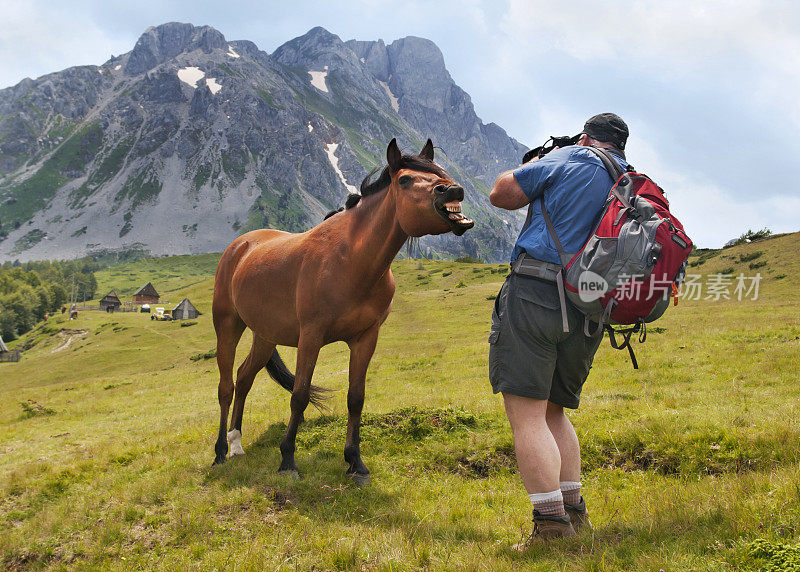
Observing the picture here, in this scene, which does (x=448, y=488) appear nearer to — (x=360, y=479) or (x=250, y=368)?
(x=360, y=479)

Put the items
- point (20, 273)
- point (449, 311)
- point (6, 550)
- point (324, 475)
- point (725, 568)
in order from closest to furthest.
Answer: point (725, 568), point (6, 550), point (324, 475), point (449, 311), point (20, 273)

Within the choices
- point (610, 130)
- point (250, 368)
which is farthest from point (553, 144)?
point (250, 368)

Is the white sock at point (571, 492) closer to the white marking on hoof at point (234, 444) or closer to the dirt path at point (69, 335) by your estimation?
the white marking on hoof at point (234, 444)

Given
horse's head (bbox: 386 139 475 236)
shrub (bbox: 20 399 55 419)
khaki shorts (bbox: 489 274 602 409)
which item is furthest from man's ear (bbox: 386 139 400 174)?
shrub (bbox: 20 399 55 419)

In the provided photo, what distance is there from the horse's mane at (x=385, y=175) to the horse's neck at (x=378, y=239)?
0.21 metres

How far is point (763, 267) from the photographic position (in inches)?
1487

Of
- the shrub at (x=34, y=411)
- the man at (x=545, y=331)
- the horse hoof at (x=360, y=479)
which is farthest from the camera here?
the shrub at (x=34, y=411)

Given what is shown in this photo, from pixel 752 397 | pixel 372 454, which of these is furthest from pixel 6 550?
pixel 752 397

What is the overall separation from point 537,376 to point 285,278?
15.8ft

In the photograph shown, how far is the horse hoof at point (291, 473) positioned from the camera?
634 cm

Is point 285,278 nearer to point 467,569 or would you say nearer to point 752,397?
point 467,569

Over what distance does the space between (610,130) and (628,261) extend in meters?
1.68

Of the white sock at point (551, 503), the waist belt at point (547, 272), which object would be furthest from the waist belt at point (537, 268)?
the white sock at point (551, 503)

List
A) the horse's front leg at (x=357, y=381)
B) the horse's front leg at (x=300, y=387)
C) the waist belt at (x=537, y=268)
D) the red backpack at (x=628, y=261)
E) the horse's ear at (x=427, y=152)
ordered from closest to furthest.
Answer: the red backpack at (x=628, y=261), the waist belt at (x=537, y=268), the horse's ear at (x=427, y=152), the horse's front leg at (x=300, y=387), the horse's front leg at (x=357, y=381)
